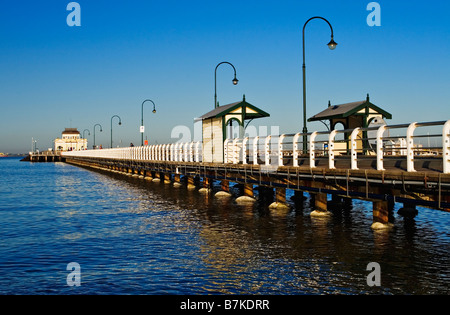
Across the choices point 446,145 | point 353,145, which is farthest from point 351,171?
point 446,145

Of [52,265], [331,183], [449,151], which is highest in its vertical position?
[449,151]

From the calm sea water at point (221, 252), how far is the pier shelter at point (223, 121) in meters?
5.78

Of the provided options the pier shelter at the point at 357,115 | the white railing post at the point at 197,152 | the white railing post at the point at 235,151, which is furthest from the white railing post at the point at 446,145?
the white railing post at the point at 197,152

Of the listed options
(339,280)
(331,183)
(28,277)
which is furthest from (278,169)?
(28,277)

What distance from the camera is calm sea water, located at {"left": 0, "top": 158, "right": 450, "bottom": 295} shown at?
966 cm

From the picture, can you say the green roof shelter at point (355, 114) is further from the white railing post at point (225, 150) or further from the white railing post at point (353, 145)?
the white railing post at point (353, 145)

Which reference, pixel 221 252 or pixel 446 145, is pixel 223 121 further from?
pixel 446 145

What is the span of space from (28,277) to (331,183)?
9454 mm

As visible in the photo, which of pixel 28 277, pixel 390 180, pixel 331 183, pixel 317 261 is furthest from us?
pixel 331 183

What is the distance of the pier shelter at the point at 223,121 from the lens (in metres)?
26.2

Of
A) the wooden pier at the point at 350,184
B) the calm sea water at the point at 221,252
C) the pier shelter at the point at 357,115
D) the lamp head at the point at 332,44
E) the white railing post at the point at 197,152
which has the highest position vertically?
the lamp head at the point at 332,44
